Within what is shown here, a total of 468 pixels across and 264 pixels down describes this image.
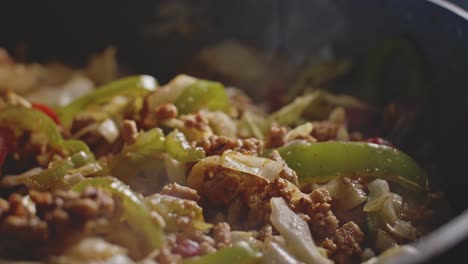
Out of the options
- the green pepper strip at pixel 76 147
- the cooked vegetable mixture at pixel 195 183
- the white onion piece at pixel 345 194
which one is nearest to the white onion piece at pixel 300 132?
the cooked vegetable mixture at pixel 195 183

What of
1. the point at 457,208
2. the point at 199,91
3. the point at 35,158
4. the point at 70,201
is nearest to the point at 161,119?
the point at 199,91

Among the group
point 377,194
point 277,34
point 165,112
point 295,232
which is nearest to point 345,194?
point 377,194

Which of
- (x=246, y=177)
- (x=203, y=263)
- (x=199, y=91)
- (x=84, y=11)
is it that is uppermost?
(x=84, y=11)

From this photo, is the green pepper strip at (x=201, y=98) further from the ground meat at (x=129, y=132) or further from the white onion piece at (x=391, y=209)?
the white onion piece at (x=391, y=209)

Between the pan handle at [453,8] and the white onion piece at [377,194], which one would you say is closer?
the white onion piece at [377,194]

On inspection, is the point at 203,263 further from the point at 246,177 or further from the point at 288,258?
the point at 246,177
